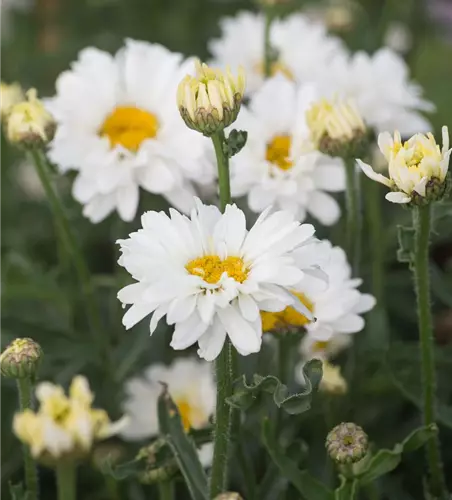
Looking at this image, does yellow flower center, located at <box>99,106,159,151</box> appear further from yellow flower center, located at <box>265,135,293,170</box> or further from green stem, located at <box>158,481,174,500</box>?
green stem, located at <box>158,481,174,500</box>

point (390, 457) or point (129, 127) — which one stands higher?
point (129, 127)

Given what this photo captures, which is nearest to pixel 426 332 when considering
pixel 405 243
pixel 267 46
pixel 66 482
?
pixel 405 243

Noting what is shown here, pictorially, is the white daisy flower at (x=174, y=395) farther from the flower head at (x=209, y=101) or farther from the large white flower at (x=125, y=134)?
the flower head at (x=209, y=101)

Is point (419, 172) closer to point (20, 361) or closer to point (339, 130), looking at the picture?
point (339, 130)

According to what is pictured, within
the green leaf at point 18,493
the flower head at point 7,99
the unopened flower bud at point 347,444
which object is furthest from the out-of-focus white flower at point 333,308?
the flower head at point 7,99

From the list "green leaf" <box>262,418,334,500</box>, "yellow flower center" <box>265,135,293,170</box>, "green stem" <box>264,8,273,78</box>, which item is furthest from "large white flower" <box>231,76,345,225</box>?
"green leaf" <box>262,418,334,500</box>
